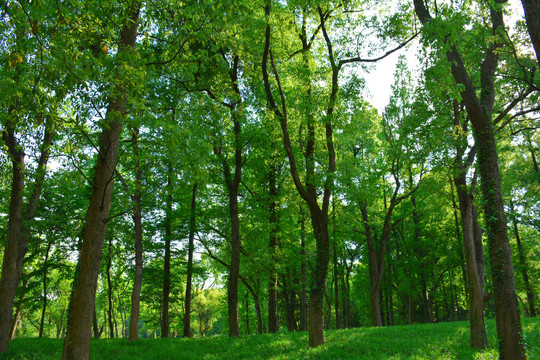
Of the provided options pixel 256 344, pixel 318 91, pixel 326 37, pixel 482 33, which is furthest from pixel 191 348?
pixel 482 33

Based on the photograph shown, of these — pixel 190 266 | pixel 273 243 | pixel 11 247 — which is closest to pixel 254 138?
pixel 273 243

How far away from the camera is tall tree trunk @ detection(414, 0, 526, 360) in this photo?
21.9 feet

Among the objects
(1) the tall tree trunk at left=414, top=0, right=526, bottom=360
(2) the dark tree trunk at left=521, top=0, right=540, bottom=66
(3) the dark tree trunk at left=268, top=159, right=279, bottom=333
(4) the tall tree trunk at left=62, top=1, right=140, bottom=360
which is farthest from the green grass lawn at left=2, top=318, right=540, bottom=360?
(2) the dark tree trunk at left=521, top=0, right=540, bottom=66

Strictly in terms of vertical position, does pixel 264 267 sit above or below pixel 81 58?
below

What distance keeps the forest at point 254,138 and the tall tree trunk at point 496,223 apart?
3 cm

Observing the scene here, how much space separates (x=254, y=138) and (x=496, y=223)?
10.1 m

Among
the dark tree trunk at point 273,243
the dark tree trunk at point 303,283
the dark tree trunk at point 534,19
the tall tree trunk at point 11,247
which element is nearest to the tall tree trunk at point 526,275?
the dark tree trunk at point 303,283

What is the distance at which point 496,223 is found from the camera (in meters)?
7.22

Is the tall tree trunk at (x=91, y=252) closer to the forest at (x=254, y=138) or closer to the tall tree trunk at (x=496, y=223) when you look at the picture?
the forest at (x=254, y=138)

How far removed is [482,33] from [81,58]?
8722mm

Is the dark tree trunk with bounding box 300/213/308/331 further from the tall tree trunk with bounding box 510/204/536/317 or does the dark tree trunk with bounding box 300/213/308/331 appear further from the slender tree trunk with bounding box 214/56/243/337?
the tall tree trunk with bounding box 510/204/536/317

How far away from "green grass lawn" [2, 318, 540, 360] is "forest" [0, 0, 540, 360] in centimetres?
68

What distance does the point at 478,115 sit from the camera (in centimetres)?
784

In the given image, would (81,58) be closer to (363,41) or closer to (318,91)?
(318,91)
